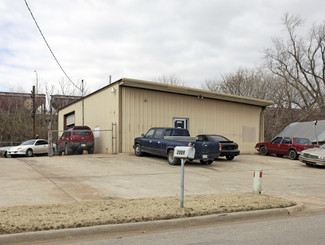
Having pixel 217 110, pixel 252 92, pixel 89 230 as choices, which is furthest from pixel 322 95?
pixel 89 230

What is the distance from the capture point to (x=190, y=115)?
22047 millimetres

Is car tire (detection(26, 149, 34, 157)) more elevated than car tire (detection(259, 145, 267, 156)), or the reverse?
car tire (detection(259, 145, 267, 156))

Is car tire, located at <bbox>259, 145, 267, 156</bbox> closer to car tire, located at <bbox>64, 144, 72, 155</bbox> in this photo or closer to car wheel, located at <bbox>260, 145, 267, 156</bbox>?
car wheel, located at <bbox>260, 145, 267, 156</bbox>

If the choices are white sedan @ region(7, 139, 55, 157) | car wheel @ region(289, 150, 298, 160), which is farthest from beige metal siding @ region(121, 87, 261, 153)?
white sedan @ region(7, 139, 55, 157)

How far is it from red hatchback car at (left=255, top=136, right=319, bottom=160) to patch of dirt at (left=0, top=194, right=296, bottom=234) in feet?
44.5

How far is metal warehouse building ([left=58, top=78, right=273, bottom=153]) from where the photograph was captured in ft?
63.4

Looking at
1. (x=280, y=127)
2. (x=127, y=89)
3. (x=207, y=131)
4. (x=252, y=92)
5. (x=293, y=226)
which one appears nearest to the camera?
(x=293, y=226)

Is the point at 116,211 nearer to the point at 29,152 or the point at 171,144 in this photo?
the point at 171,144

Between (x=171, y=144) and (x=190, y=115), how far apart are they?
7.58m

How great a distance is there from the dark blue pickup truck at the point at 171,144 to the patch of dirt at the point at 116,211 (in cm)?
625

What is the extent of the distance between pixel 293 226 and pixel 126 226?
3170 mm

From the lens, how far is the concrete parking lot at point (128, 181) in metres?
8.21

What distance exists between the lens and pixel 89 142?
769 inches

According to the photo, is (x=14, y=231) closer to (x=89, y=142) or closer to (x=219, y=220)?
(x=219, y=220)
